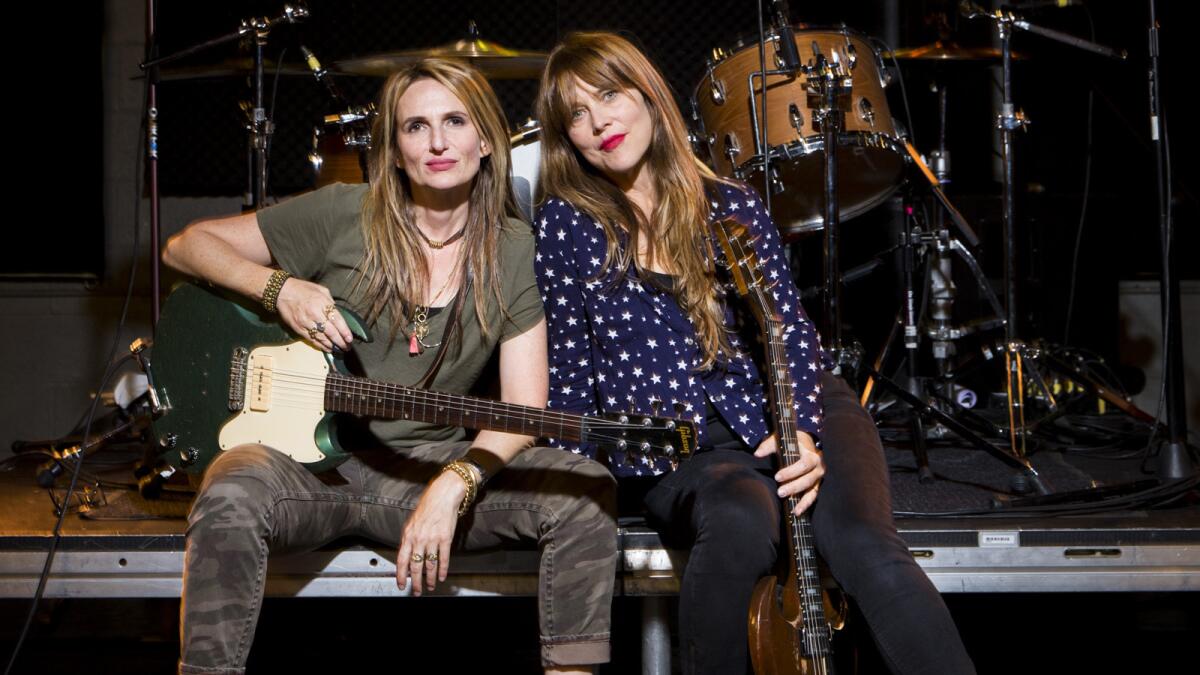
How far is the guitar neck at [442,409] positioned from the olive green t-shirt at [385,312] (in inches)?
6.4

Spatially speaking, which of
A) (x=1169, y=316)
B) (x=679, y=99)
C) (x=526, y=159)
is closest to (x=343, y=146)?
(x=526, y=159)

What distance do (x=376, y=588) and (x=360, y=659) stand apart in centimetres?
89

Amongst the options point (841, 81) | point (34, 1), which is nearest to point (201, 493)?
point (841, 81)

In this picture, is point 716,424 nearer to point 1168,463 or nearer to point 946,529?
point 946,529

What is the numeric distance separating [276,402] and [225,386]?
123 millimetres

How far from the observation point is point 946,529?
2.72 m

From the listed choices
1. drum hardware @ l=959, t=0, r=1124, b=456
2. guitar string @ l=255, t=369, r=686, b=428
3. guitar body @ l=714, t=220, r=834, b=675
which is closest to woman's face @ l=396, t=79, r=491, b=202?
guitar string @ l=255, t=369, r=686, b=428

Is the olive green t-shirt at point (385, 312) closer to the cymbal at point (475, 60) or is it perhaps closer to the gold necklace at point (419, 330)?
the gold necklace at point (419, 330)

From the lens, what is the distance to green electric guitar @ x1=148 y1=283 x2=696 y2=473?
88.6 inches

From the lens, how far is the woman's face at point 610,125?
2.53 metres

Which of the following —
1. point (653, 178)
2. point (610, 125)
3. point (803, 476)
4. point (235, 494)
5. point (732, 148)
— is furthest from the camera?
point (732, 148)

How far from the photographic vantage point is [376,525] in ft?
8.21

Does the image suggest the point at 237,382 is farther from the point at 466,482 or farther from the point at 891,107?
the point at 891,107

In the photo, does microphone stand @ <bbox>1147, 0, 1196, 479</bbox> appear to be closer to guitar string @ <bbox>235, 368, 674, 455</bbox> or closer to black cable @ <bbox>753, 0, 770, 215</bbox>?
black cable @ <bbox>753, 0, 770, 215</bbox>
